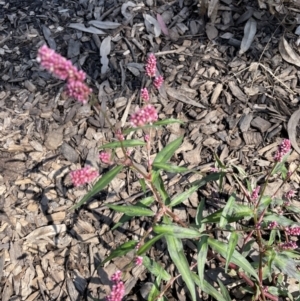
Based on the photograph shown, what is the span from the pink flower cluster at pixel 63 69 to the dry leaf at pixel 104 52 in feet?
7.98

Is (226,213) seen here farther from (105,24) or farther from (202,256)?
(105,24)

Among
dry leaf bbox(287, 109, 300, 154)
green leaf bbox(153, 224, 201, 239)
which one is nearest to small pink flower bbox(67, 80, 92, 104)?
green leaf bbox(153, 224, 201, 239)

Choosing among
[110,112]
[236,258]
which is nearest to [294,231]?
[236,258]

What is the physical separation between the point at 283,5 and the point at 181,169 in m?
2.55

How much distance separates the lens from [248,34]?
13.9ft

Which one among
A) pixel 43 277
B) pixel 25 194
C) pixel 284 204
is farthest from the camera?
pixel 25 194

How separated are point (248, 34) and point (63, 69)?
111 inches

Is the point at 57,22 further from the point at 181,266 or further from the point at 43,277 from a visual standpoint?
the point at 181,266

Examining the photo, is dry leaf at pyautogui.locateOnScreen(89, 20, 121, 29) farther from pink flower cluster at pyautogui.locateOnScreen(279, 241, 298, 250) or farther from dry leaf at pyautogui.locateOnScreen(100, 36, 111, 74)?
pink flower cluster at pyautogui.locateOnScreen(279, 241, 298, 250)

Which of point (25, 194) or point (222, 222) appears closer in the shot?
point (222, 222)

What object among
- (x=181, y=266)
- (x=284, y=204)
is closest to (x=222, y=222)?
(x=181, y=266)

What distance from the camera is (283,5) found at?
171 inches

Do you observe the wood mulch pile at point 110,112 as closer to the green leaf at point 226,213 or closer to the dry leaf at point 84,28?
the dry leaf at point 84,28

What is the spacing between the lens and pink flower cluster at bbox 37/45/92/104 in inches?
67.9
